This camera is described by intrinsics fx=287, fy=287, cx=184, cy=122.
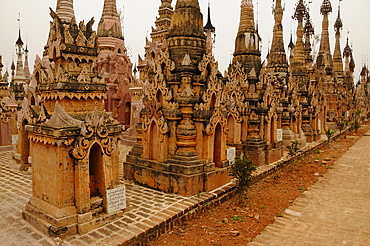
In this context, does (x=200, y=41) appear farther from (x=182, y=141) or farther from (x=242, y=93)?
(x=242, y=93)

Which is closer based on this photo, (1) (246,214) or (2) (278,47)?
(1) (246,214)

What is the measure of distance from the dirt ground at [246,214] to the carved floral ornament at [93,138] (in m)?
2.20

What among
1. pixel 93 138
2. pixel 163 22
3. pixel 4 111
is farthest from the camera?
pixel 163 22

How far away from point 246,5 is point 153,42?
24.8 feet

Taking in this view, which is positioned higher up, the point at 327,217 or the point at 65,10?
the point at 65,10

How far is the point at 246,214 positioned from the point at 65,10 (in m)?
6.58

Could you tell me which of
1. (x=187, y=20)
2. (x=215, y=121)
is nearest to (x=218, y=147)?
(x=215, y=121)

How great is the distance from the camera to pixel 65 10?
6762 mm

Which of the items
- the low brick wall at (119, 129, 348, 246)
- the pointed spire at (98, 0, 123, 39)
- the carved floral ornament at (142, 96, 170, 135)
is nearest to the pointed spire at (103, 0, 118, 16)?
the pointed spire at (98, 0, 123, 39)

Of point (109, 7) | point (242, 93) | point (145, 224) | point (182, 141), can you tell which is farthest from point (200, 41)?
point (109, 7)

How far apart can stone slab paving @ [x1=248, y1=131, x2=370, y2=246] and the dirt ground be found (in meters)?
0.26

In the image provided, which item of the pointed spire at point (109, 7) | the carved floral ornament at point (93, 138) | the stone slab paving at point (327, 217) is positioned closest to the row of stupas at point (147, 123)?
the carved floral ornament at point (93, 138)

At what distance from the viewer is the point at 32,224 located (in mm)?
5797

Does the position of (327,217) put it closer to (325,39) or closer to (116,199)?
(116,199)
